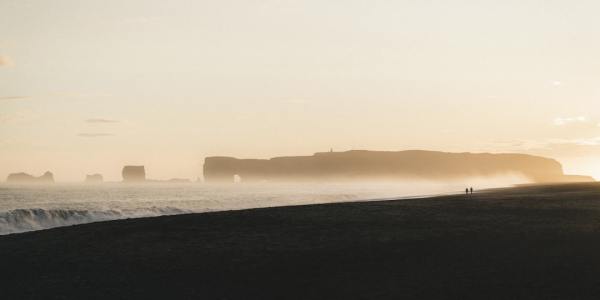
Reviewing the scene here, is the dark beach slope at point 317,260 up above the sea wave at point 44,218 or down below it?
below

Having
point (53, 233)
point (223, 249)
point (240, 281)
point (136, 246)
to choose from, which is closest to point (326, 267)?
point (240, 281)

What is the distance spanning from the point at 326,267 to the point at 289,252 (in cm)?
286

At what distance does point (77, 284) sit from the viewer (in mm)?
14172

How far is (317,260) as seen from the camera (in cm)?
1630

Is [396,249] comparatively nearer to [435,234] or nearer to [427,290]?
[435,234]

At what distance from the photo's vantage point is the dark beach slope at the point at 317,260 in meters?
12.6

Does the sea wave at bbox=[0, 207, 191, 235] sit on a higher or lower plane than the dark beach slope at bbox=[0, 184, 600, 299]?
higher

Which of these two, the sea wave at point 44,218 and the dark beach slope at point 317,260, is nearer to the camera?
the dark beach slope at point 317,260

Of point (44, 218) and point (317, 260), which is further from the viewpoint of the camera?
point (44, 218)

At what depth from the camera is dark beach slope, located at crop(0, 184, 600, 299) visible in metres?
12.6

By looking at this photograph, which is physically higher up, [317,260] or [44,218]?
[44,218]

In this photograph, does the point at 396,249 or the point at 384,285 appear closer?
the point at 384,285

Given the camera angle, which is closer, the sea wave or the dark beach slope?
the dark beach slope

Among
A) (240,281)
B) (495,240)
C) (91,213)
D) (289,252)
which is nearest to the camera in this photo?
(240,281)
